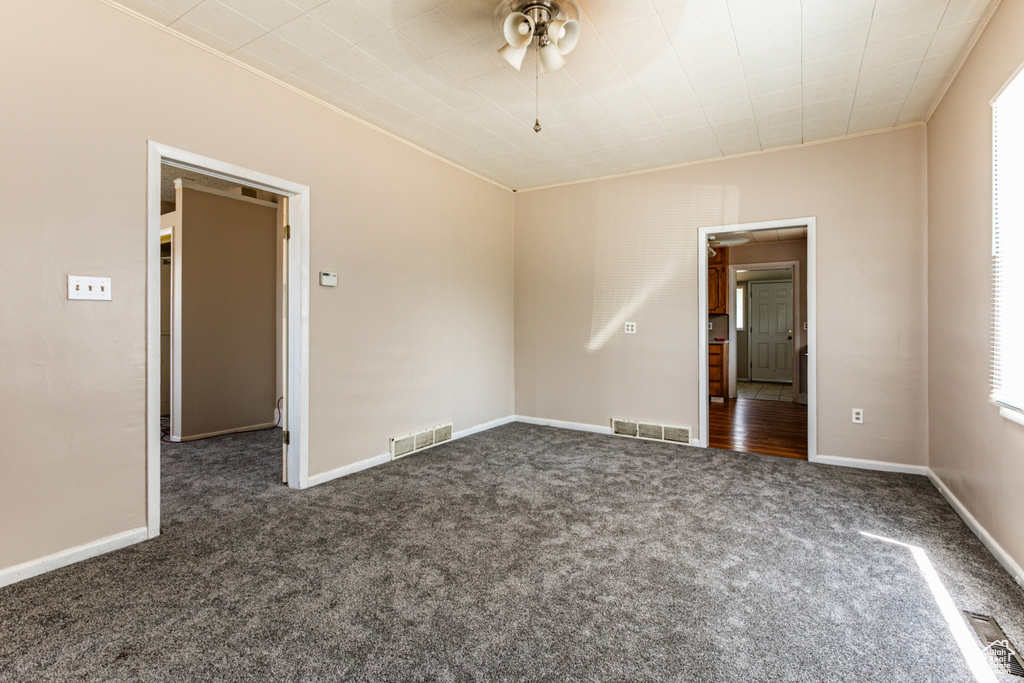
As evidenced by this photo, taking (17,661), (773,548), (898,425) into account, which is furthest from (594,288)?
(17,661)

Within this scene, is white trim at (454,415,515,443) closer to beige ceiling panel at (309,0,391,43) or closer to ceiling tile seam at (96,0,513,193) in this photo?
ceiling tile seam at (96,0,513,193)

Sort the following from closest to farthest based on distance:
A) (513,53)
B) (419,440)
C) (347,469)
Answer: (513,53) → (347,469) → (419,440)

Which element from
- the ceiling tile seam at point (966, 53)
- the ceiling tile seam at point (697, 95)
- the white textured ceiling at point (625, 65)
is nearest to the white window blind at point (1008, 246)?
the ceiling tile seam at point (966, 53)

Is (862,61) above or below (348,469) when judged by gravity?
above

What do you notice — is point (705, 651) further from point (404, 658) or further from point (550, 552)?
point (404, 658)

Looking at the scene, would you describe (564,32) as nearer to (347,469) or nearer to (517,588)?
(517,588)

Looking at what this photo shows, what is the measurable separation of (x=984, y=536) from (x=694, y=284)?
2.60 meters

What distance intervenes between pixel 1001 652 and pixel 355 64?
3874 mm

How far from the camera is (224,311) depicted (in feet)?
15.6

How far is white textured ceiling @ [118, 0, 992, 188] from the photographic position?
7.51 ft

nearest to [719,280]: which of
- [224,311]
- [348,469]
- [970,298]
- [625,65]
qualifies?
[970,298]

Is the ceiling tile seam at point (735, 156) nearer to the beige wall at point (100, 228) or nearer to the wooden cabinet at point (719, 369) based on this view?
the beige wall at point (100, 228)

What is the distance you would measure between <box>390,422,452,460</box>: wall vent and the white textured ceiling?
Answer: 8.14ft

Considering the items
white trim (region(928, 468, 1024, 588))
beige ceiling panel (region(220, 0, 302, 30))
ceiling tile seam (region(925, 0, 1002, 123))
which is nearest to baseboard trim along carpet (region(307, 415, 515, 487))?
beige ceiling panel (region(220, 0, 302, 30))
